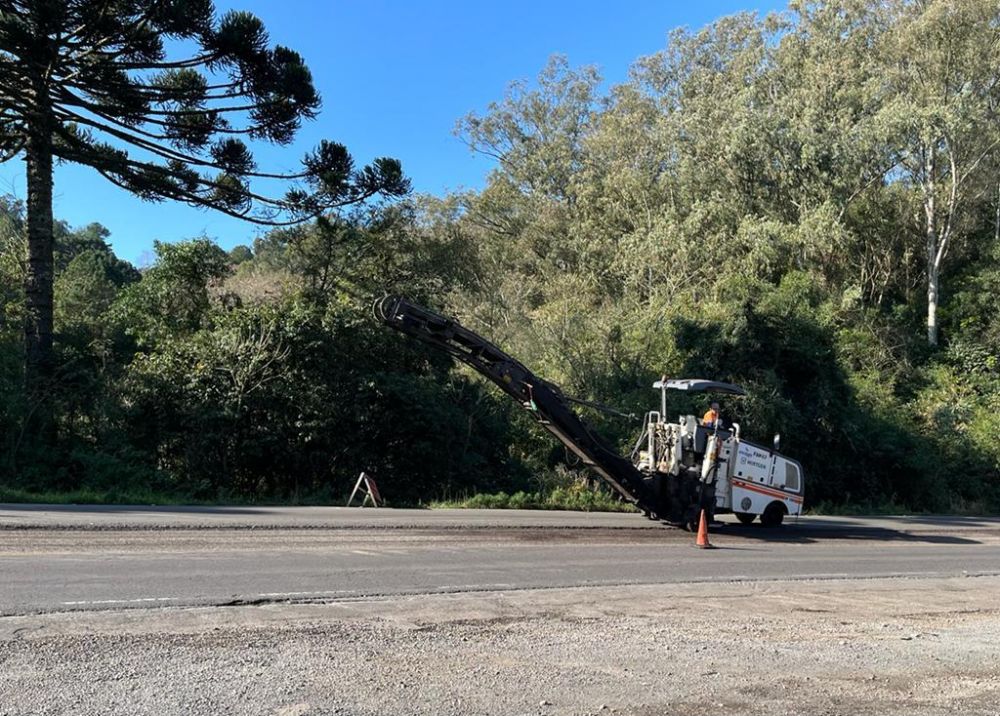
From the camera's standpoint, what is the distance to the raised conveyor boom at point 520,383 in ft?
48.2

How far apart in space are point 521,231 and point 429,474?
3350 centimetres

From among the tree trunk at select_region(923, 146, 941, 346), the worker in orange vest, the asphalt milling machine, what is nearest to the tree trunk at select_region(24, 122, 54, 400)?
the asphalt milling machine

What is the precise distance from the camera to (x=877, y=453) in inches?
1024

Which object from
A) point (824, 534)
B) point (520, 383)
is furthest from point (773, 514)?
point (520, 383)

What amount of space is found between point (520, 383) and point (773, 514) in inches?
250

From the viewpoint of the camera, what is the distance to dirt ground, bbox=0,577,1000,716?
5281 mm

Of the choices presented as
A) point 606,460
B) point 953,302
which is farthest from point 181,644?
point 953,302

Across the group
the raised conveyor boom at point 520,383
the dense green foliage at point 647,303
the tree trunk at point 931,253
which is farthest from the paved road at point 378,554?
the tree trunk at point 931,253

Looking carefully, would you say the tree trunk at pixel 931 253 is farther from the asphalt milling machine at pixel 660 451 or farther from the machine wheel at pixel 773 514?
the asphalt milling machine at pixel 660 451

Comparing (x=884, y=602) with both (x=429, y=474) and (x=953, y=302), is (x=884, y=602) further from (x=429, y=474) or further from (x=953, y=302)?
(x=953, y=302)

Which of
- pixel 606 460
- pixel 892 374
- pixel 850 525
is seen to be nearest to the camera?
pixel 606 460

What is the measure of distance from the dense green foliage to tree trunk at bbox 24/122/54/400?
851 millimetres

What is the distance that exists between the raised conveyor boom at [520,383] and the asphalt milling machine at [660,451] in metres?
0.02

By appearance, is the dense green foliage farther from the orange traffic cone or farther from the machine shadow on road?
the orange traffic cone
